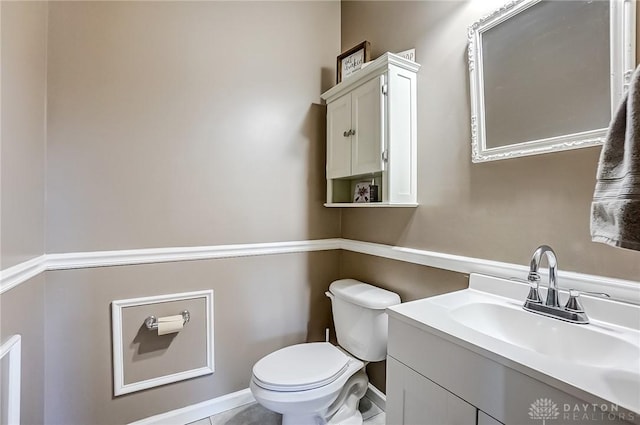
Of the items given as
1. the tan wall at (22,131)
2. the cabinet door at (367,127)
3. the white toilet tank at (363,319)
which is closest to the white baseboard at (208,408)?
the white toilet tank at (363,319)

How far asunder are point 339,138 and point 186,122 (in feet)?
2.78

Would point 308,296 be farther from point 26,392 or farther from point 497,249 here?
point 26,392

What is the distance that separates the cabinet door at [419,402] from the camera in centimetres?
75

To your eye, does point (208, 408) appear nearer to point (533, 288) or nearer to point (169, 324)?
point (169, 324)

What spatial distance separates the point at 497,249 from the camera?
3.64 ft

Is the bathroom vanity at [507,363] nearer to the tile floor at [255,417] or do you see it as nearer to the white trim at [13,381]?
the tile floor at [255,417]

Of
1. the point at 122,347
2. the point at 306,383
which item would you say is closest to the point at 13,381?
the point at 122,347

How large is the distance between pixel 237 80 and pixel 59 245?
3.92ft

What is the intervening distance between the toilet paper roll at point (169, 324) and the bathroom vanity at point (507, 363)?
3.40ft

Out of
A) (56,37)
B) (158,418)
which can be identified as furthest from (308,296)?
(56,37)

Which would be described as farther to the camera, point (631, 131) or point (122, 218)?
point (122, 218)

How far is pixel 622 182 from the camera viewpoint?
58 cm

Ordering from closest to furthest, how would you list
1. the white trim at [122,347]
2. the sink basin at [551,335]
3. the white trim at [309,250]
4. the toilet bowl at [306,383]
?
1. the sink basin at [551,335]
2. the white trim at [309,250]
3. the toilet bowl at [306,383]
4. the white trim at [122,347]

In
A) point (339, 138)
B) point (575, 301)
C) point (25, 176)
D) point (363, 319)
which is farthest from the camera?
point (339, 138)
